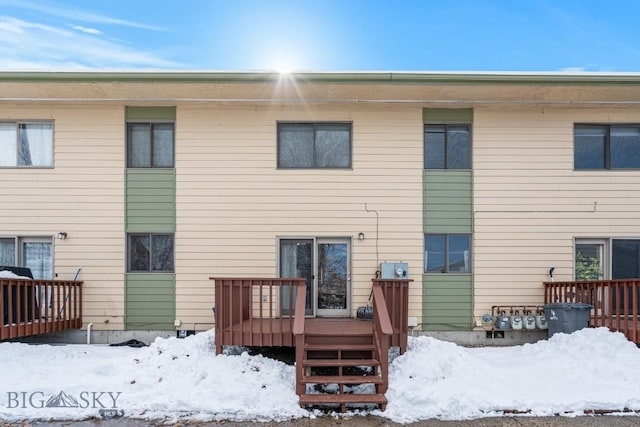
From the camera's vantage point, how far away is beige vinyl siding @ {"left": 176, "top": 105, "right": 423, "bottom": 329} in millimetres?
7793

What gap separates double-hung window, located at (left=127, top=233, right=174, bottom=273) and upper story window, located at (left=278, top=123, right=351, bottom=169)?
109 inches

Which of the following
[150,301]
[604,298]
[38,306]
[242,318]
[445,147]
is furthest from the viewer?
[445,147]

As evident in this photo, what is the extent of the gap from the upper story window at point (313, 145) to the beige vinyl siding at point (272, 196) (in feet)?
0.49

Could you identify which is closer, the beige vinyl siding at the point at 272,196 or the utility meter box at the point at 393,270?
the utility meter box at the point at 393,270

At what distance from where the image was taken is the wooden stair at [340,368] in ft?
15.8

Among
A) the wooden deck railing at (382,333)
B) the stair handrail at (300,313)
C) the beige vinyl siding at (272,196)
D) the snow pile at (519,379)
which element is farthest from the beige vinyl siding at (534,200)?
the stair handrail at (300,313)

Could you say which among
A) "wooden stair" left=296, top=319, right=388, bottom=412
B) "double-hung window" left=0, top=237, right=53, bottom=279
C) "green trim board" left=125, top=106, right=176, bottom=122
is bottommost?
"wooden stair" left=296, top=319, right=388, bottom=412

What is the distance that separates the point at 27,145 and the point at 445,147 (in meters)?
8.40

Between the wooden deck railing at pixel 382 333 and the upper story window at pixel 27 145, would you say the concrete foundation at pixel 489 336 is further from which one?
the upper story window at pixel 27 145

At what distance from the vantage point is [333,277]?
308 inches

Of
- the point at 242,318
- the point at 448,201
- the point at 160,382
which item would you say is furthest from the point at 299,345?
the point at 448,201

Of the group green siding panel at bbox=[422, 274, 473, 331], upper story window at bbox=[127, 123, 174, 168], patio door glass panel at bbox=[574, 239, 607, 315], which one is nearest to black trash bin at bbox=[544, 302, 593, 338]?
patio door glass panel at bbox=[574, 239, 607, 315]

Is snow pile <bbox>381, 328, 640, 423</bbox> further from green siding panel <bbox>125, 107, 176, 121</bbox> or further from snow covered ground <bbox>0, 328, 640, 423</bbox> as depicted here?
green siding panel <bbox>125, 107, 176, 121</bbox>

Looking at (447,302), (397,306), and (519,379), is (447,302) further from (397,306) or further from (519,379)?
(519,379)
